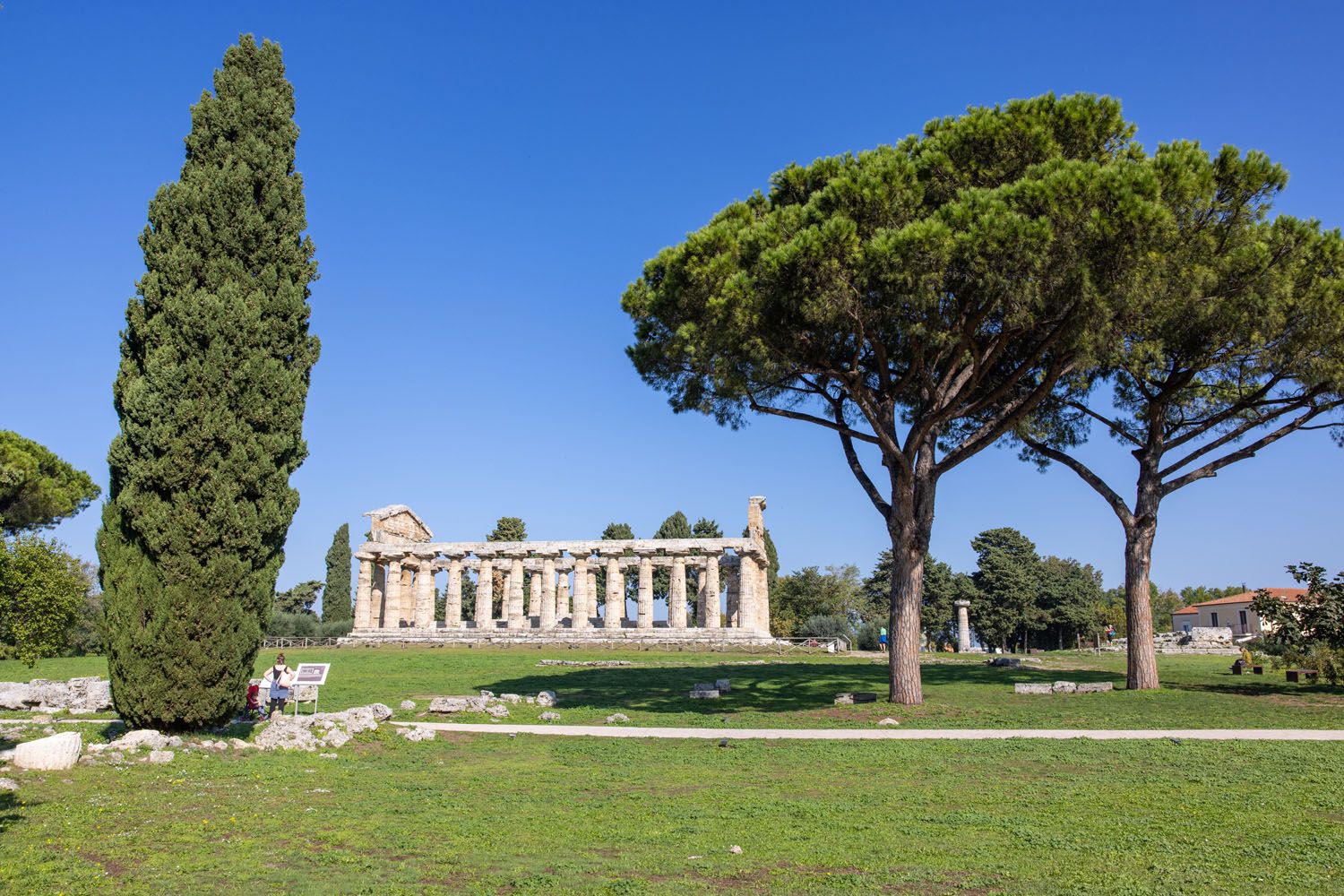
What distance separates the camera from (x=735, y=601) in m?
54.8

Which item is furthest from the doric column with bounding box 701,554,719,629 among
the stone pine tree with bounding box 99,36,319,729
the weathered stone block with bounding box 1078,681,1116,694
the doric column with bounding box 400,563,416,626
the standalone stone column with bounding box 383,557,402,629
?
the stone pine tree with bounding box 99,36,319,729

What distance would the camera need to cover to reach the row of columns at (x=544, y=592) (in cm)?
5428

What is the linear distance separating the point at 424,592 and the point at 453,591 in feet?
6.21

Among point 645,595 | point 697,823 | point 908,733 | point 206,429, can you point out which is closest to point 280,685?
point 206,429

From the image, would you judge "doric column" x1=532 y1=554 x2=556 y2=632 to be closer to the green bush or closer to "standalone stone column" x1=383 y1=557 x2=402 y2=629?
"standalone stone column" x1=383 y1=557 x2=402 y2=629

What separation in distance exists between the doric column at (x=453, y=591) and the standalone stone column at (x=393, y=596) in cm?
323

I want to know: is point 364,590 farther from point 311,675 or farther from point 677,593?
point 311,675

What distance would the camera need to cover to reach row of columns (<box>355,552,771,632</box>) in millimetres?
54281

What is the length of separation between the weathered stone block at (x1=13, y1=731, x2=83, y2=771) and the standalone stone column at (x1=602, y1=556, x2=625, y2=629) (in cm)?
4483

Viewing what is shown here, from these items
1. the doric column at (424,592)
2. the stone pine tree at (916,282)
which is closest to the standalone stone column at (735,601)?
the doric column at (424,592)

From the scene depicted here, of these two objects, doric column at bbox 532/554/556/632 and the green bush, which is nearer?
the green bush

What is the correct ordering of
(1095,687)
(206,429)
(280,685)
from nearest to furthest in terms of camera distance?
(206,429) → (280,685) → (1095,687)

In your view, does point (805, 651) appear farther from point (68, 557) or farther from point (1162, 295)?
point (68, 557)

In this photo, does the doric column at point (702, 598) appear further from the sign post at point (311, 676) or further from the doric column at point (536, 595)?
the sign post at point (311, 676)
